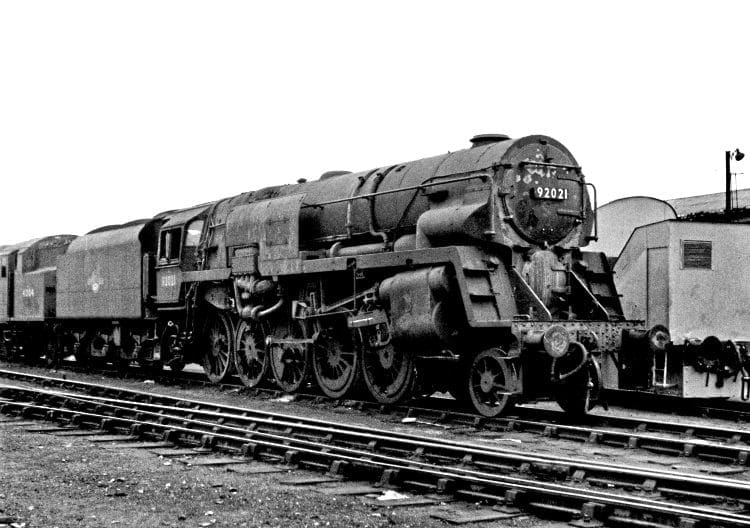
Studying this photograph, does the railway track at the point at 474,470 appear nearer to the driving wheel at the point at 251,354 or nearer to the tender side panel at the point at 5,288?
the driving wheel at the point at 251,354

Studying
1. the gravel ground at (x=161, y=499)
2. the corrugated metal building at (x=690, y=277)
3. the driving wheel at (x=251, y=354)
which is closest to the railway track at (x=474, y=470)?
the gravel ground at (x=161, y=499)

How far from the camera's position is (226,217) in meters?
16.4

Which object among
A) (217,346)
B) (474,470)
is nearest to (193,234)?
(217,346)

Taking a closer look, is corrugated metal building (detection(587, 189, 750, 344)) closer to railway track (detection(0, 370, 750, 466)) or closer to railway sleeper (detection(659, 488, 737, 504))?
railway track (detection(0, 370, 750, 466))

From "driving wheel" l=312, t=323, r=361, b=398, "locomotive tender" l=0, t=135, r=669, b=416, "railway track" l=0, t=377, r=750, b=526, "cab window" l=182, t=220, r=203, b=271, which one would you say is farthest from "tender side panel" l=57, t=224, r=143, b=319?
"railway track" l=0, t=377, r=750, b=526

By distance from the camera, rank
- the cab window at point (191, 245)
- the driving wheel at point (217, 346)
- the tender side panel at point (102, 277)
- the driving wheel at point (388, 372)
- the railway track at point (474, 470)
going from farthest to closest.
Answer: the tender side panel at point (102, 277), the cab window at point (191, 245), the driving wheel at point (217, 346), the driving wheel at point (388, 372), the railway track at point (474, 470)

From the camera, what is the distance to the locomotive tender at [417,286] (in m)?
11.1

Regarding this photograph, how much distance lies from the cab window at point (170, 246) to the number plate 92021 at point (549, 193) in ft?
26.2

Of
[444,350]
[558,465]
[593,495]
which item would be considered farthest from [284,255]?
[593,495]

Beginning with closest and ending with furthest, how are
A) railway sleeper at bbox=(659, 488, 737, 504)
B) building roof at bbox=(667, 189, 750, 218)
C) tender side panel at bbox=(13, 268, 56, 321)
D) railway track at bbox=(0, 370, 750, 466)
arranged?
railway sleeper at bbox=(659, 488, 737, 504), railway track at bbox=(0, 370, 750, 466), tender side panel at bbox=(13, 268, 56, 321), building roof at bbox=(667, 189, 750, 218)

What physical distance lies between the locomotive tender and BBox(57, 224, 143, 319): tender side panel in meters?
1.04

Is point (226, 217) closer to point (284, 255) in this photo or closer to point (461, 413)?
point (284, 255)

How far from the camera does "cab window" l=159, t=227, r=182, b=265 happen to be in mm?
17516

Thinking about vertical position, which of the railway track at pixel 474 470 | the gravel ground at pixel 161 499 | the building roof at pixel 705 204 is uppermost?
the building roof at pixel 705 204
